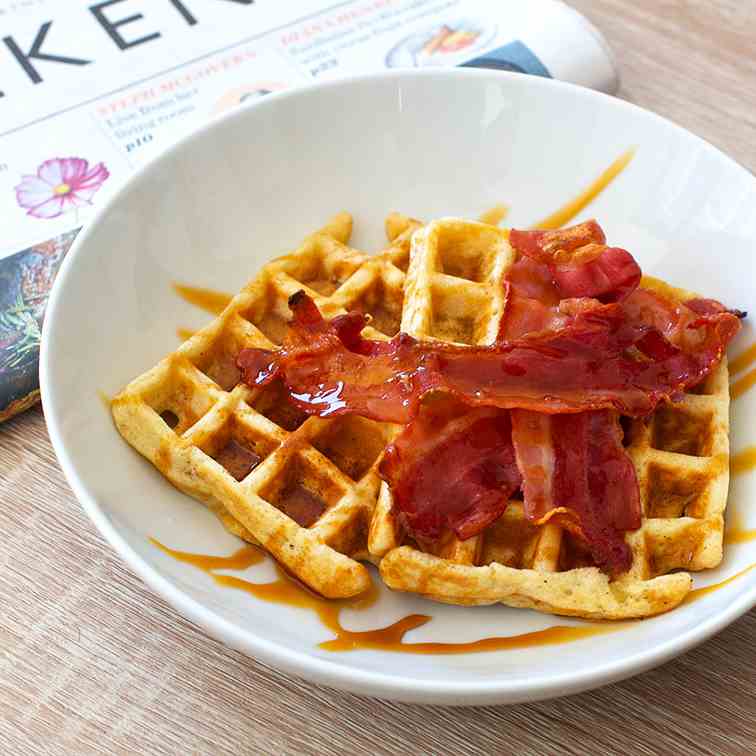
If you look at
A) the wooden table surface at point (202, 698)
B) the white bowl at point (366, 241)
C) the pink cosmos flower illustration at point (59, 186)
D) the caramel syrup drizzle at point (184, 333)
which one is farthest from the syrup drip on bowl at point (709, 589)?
the pink cosmos flower illustration at point (59, 186)

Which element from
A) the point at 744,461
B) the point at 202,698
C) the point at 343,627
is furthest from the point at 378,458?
the point at 744,461

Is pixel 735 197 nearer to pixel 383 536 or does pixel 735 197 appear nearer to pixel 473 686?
pixel 383 536

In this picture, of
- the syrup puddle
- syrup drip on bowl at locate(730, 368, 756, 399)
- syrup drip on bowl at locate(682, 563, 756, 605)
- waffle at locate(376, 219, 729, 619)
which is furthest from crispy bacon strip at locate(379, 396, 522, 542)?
the syrup puddle

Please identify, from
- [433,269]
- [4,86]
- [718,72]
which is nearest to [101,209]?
[433,269]

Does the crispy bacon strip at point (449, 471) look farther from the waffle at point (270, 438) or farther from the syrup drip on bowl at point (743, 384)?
the syrup drip on bowl at point (743, 384)

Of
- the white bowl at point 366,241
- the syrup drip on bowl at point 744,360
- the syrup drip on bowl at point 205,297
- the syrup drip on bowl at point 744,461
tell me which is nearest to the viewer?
the white bowl at point 366,241

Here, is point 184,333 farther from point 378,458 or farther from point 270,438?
point 378,458
